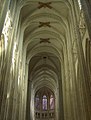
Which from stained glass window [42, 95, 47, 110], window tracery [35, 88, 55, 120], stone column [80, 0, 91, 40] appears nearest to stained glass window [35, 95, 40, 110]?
window tracery [35, 88, 55, 120]

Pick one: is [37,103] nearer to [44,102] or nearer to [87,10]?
[44,102]

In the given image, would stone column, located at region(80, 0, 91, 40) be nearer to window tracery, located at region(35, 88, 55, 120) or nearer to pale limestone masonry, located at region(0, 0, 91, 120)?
pale limestone masonry, located at region(0, 0, 91, 120)

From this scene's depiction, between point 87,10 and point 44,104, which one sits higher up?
point 87,10

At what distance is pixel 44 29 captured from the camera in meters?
20.2

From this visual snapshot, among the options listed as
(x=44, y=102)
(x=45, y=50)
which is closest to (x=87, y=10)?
(x=45, y=50)

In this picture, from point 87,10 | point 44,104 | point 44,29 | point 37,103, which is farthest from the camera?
point 44,104

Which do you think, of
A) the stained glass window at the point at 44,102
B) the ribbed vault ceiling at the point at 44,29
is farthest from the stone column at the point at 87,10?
the stained glass window at the point at 44,102

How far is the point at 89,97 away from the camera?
8789 mm

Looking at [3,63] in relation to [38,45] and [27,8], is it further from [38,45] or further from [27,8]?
[38,45]

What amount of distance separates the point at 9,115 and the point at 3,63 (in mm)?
3551

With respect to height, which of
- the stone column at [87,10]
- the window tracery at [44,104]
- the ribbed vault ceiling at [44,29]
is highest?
the ribbed vault ceiling at [44,29]

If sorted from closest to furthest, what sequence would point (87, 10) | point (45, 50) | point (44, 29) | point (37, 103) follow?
point (87, 10)
point (44, 29)
point (45, 50)
point (37, 103)

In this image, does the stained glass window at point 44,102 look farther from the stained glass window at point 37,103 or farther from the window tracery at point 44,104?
the stained glass window at point 37,103

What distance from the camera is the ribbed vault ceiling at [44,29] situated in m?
17.0
